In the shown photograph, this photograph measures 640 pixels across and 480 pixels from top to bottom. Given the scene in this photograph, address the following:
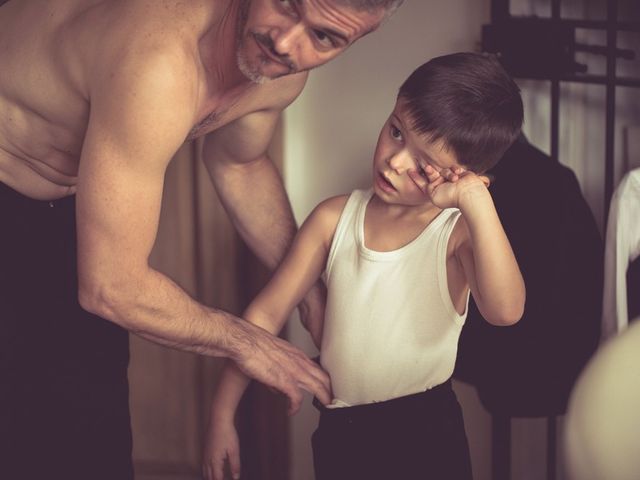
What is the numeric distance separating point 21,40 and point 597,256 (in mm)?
Answer: 1077

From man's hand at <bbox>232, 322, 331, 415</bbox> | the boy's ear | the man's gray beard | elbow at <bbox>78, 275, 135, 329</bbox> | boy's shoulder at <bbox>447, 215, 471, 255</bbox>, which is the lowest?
man's hand at <bbox>232, 322, 331, 415</bbox>

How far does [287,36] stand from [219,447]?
698mm

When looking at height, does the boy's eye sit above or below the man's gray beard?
above

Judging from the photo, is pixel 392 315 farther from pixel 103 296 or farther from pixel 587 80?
pixel 587 80

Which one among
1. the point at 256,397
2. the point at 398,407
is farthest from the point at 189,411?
the point at 398,407

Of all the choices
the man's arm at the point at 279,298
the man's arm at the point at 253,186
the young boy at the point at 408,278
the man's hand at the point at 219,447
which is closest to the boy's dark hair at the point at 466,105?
the young boy at the point at 408,278

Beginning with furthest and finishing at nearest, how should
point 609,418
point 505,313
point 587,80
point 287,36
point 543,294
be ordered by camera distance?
point 587,80 < point 543,294 < point 505,313 < point 287,36 < point 609,418

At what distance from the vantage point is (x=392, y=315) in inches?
57.1

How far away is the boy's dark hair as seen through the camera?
138 centimetres

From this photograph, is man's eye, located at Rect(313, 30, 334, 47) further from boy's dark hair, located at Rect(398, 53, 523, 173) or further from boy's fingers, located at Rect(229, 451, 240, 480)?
boy's fingers, located at Rect(229, 451, 240, 480)

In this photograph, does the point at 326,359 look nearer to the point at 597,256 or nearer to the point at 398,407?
the point at 398,407

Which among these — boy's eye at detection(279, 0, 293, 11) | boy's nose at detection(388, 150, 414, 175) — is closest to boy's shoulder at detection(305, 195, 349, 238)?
boy's nose at detection(388, 150, 414, 175)

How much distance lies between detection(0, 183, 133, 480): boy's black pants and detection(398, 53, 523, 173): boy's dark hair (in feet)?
2.10

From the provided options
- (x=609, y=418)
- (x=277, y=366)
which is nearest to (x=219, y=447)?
(x=277, y=366)
